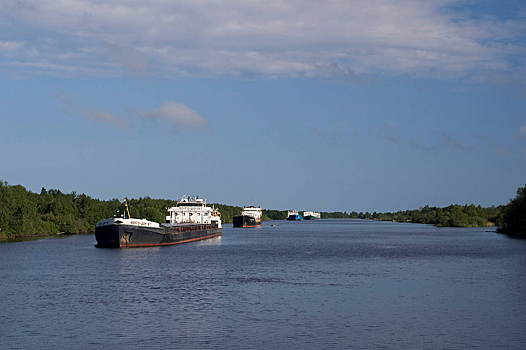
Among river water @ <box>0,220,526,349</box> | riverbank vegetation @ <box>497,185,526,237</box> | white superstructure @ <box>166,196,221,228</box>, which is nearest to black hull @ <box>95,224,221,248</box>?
river water @ <box>0,220,526,349</box>

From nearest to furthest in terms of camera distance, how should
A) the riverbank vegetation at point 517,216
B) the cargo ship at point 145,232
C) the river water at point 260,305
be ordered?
1. the river water at point 260,305
2. the cargo ship at point 145,232
3. the riverbank vegetation at point 517,216

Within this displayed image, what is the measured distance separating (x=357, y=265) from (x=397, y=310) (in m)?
31.6

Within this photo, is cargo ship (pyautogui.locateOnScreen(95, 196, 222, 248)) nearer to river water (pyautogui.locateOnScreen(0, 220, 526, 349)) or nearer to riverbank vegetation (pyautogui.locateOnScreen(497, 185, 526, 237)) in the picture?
river water (pyautogui.locateOnScreen(0, 220, 526, 349))

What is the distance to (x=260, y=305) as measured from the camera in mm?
41406

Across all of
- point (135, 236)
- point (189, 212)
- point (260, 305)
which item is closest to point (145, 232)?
point (135, 236)

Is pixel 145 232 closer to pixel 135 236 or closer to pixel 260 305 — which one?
pixel 135 236

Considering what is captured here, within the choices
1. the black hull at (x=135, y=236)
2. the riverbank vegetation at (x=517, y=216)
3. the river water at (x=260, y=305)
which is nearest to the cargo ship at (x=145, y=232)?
the black hull at (x=135, y=236)

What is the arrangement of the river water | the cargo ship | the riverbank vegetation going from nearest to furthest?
the river water → the cargo ship → the riverbank vegetation

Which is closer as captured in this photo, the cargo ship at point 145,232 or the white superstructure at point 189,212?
the cargo ship at point 145,232

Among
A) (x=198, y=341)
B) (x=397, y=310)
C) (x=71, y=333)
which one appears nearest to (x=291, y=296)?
(x=397, y=310)

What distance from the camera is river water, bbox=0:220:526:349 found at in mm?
31109

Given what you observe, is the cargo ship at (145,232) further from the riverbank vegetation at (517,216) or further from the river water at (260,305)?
the riverbank vegetation at (517,216)

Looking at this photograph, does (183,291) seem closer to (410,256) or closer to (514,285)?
(514,285)

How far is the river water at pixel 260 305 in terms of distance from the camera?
31.1 metres
